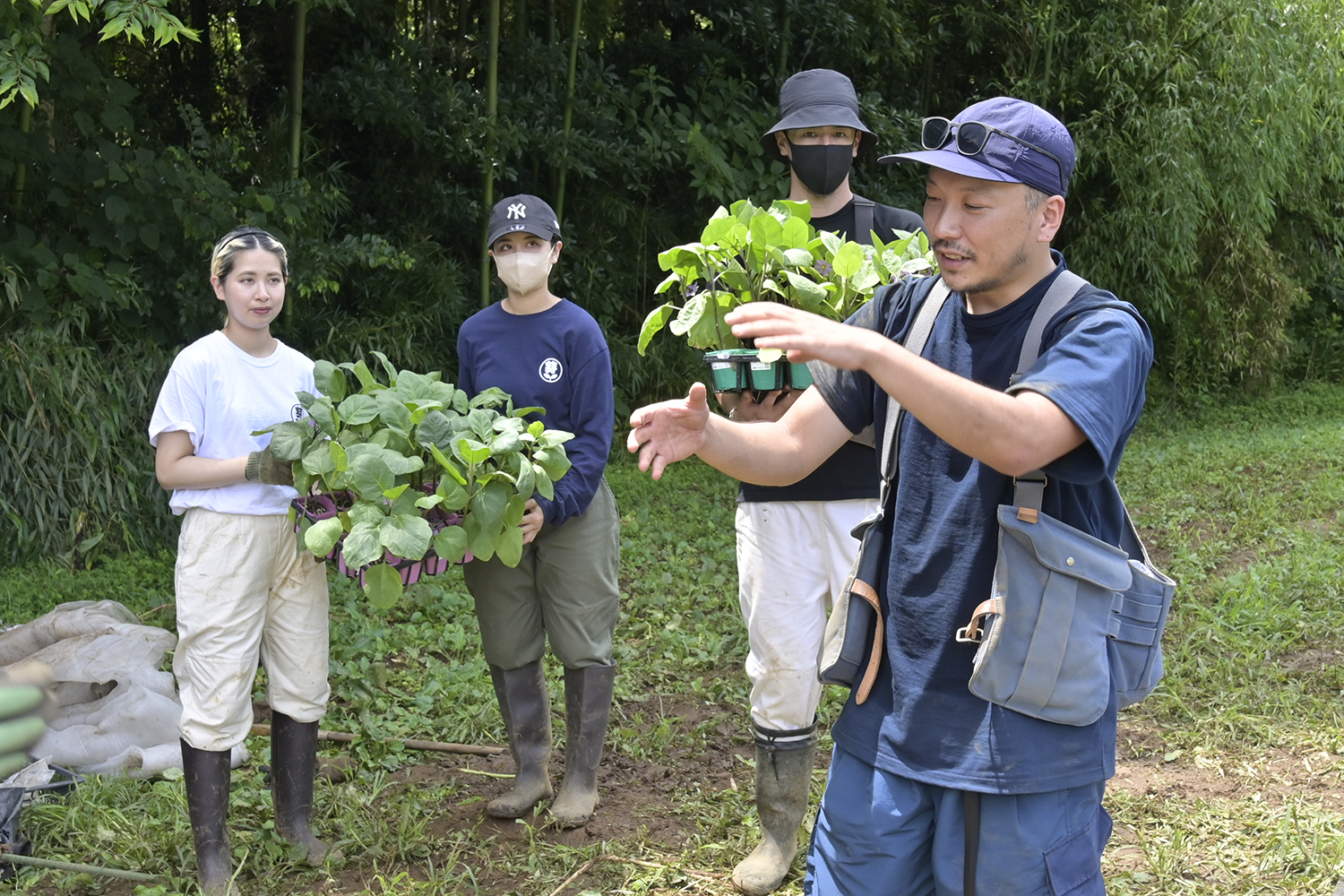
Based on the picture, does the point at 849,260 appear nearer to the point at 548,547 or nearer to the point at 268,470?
the point at 548,547

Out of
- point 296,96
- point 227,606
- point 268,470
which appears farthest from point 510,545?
point 296,96

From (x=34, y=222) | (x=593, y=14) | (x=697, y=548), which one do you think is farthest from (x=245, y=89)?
(x=697, y=548)

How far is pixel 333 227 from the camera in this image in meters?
6.88

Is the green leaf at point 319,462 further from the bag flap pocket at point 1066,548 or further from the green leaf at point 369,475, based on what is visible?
the bag flap pocket at point 1066,548

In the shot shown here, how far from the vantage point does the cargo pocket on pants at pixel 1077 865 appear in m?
1.81

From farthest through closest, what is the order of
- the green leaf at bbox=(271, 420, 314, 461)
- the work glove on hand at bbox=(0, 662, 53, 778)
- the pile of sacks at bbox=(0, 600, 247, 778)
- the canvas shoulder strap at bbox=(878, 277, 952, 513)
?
the pile of sacks at bbox=(0, 600, 247, 778) → the green leaf at bbox=(271, 420, 314, 461) → the canvas shoulder strap at bbox=(878, 277, 952, 513) → the work glove on hand at bbox=(0, 662, 53, 778)

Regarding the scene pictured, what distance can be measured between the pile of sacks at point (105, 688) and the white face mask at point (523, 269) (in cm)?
176

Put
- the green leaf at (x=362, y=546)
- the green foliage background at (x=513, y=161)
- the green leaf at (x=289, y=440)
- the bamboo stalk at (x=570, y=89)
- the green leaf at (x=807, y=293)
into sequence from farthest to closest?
the bamboo stalk at (x=570, y=89)
the green foliage background at (x=513, y=161)
the green leaf at (x=289, y=440)
the green leaf at (x=362, y=546)
the green leaf at (x=807, y=293)

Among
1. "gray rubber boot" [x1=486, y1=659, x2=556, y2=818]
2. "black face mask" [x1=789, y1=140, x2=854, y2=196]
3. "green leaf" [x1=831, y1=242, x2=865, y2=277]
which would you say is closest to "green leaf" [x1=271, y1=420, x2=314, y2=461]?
"gray rubber boot" [x1=486, y1=659, x2=556, y2=818]

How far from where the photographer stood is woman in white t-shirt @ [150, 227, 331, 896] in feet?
9.77

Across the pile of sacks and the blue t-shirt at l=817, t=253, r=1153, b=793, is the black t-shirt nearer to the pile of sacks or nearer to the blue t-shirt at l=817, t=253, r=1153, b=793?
the blue t-shirt at l=817, t=253, r=1153, b=793

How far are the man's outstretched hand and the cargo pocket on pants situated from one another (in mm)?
858

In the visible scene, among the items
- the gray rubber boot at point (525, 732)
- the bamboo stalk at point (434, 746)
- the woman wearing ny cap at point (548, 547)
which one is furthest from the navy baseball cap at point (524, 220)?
the bamboo stalk at point (434, 746)

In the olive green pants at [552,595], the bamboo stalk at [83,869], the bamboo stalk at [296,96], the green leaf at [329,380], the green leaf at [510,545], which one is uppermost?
the bamboo stalk at [296,96]
